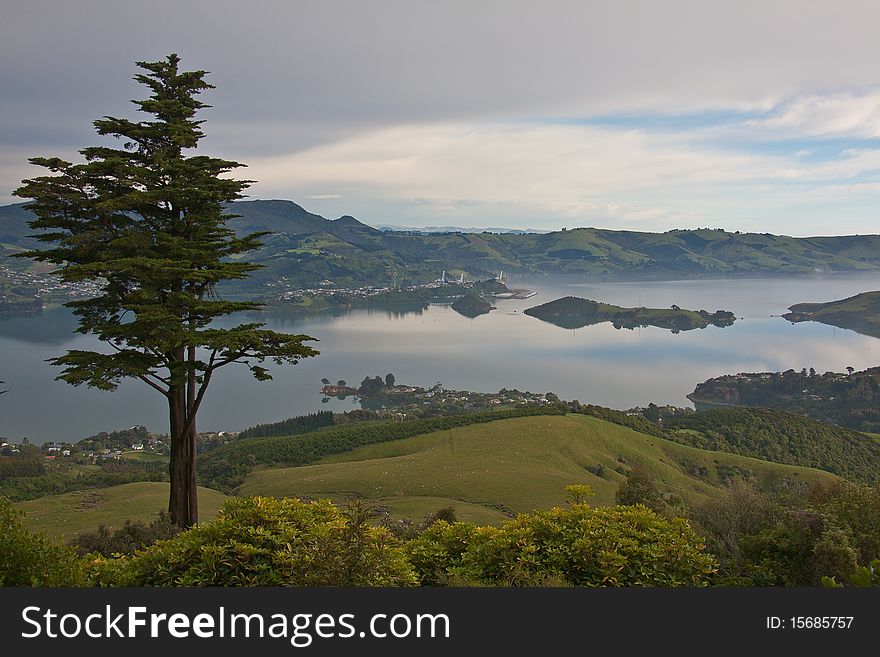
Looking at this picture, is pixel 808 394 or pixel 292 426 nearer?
pixel 292 426

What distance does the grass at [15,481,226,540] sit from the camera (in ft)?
88.2

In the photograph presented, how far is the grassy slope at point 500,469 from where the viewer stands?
3503 cm

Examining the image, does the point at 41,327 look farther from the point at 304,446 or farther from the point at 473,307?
the point at 473,307

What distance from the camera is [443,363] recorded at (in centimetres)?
11144

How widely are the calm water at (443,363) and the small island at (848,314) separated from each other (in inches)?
211

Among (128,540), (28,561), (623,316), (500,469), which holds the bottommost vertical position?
(500,469)

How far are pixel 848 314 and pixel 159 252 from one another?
187395 mm

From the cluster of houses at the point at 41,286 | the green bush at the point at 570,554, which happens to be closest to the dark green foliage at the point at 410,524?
the green bush at the point at 570,554

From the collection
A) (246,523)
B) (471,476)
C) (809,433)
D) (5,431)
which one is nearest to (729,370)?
(809,433)

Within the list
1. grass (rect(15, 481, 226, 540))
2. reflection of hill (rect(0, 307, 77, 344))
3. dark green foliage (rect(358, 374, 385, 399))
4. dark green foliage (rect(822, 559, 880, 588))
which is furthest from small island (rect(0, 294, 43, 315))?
dark green foliage (rect(822, 559, 880, 588))

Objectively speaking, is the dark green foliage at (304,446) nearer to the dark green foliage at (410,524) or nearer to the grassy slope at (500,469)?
the grassy slope at (500,469)

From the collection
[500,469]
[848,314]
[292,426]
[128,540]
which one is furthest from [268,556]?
[848,314]

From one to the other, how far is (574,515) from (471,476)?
32869 millimetres

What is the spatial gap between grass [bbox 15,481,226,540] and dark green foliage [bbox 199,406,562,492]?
8697 mm
